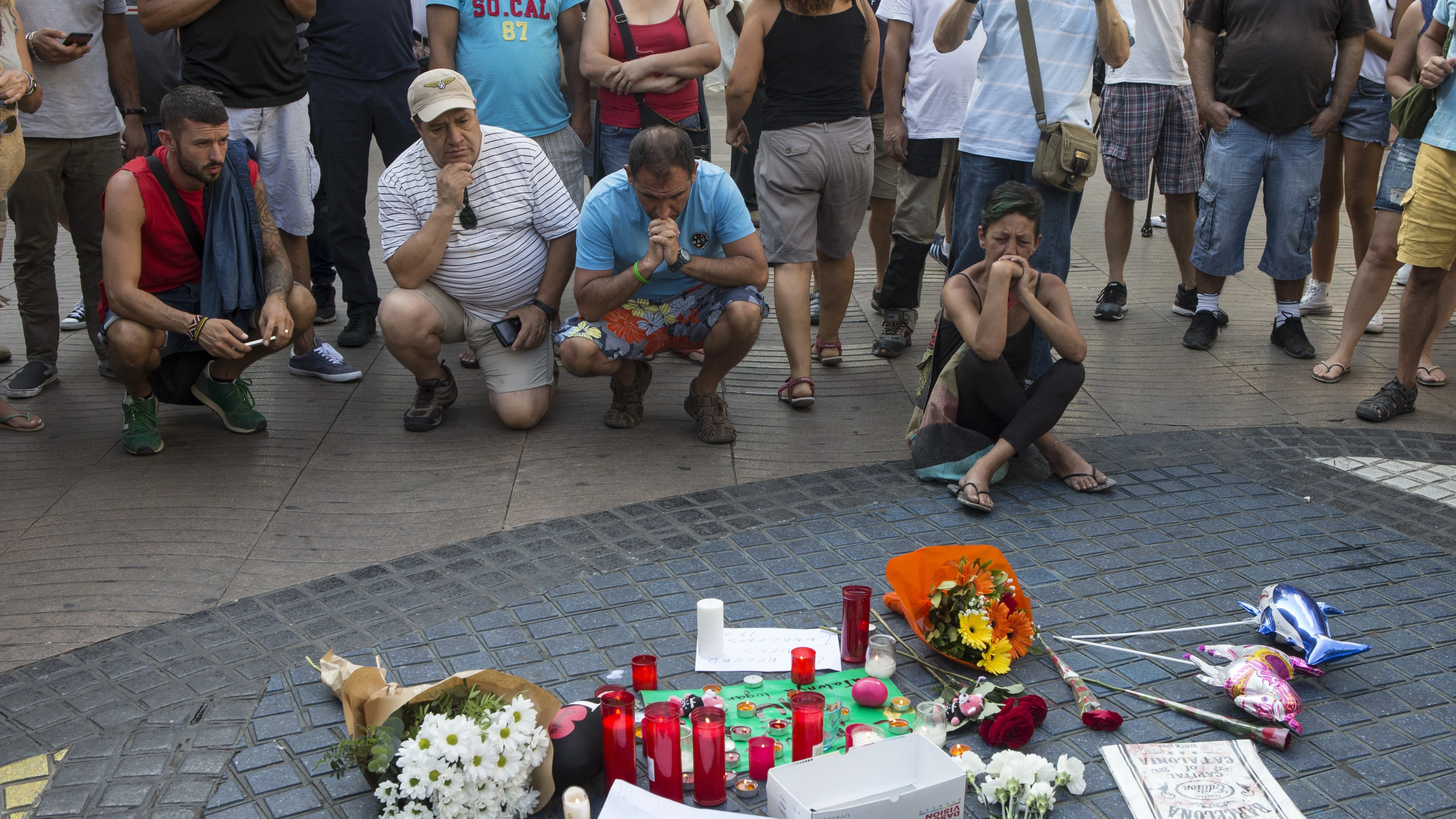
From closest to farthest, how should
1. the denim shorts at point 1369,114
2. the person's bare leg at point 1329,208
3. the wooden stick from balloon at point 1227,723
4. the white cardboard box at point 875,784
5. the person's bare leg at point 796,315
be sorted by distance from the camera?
1. the white cardboard box at point 875,784
2. the wooden stick from balloon at point 1227,723
3. the person's bare leg at point 796,315
4. the denim shorts at point 1369,114
5. the person's bare leg at point 1329,208

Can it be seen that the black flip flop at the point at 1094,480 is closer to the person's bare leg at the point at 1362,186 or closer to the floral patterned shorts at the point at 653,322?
the floral patterned shorts at the point at 653,322

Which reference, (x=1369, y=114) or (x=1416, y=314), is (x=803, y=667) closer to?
(x=1416, y=314)

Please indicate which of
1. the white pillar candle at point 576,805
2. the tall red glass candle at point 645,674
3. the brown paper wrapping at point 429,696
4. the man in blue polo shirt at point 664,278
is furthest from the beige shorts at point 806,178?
the white pillar candle at point 576,805

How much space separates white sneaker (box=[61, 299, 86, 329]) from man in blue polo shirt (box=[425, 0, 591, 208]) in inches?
88.5

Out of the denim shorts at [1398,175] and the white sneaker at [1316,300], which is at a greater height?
the denim shorts at [1398,175]

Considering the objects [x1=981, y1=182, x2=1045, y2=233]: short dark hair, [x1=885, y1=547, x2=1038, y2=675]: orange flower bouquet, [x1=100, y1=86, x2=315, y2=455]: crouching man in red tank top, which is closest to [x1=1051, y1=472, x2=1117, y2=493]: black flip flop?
[x1=981, y1=182, x2=1045, y2=233]: short dark hair

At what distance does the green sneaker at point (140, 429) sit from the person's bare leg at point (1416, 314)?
16.7 ft

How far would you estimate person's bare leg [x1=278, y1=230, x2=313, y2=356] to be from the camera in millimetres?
5293

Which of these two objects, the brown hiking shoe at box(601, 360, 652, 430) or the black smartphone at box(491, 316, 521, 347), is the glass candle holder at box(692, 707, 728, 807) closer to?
the brown hiking shoe at box(601, 360, 652, 430)

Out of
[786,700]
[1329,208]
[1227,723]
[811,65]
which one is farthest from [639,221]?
[1329,208]

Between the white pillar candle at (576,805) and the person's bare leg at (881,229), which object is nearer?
the white pillar candle at (576,805)

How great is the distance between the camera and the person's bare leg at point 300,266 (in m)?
5.29

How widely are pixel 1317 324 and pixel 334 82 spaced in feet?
16.8

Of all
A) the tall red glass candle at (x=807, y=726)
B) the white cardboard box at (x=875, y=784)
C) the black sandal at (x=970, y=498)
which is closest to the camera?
the white cardboard box at (x=875, y=784)
